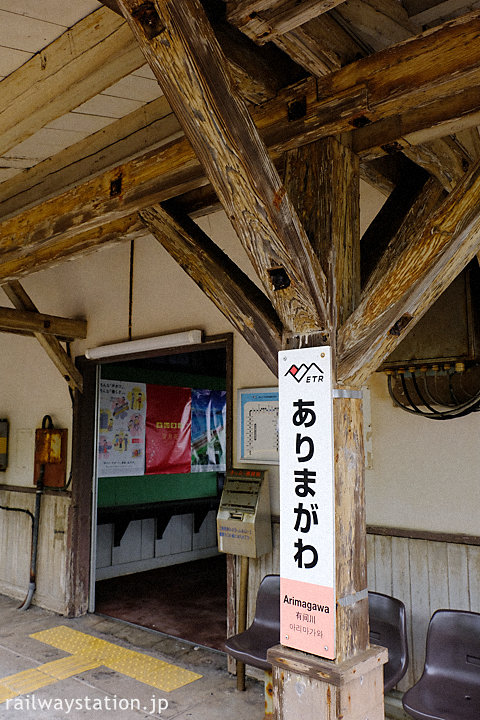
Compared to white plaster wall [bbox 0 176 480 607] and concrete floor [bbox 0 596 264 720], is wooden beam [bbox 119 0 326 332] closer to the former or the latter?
white plaster wall [bbox 0 176 480 607]

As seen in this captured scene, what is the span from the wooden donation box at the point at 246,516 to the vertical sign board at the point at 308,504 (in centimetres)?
171

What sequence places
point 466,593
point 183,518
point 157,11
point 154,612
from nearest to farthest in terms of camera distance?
point 157,11 < point 466,593 < point 154,612 < point 183,518

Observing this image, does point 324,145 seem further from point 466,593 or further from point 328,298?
point 466,593

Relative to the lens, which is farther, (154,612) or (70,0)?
(154,612)

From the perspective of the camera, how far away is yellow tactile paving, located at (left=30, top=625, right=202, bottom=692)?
3686mm

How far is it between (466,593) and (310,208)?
2215 mm

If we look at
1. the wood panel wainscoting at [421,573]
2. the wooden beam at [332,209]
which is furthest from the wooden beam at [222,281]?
the wood panel wainscoting at [421,573]

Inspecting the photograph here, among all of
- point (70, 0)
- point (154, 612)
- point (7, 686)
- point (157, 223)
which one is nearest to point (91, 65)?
point (70, 0)

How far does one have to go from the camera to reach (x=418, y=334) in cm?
303

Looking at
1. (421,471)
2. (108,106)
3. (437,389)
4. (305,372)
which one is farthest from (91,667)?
(108,106)

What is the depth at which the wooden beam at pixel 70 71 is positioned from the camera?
83.2 inches

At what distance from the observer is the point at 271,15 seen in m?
1.60

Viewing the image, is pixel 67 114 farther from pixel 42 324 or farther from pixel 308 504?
pixel 308 504

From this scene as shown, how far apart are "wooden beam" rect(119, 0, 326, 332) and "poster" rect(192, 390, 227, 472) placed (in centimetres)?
508
